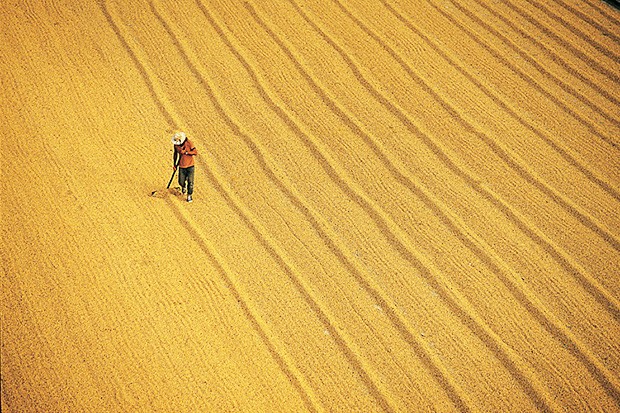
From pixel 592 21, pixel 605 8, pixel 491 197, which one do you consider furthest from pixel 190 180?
pixel 605 8

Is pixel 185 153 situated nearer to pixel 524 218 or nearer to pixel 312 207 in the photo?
pixel 312 207

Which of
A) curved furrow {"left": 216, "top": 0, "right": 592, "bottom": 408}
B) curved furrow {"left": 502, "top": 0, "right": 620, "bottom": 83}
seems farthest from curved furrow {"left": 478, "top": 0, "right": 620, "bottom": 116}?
curved furrow {"left": 216, "top": 0, "right": 592, "bottom": 408}

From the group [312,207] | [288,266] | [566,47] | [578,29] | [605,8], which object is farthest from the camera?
[605,8]

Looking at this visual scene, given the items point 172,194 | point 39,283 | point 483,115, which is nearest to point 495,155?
point 483,115

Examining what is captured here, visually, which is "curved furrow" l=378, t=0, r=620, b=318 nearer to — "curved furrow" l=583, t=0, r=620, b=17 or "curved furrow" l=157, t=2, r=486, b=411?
"curved furrow" l=157, t=2, r=486, b=411

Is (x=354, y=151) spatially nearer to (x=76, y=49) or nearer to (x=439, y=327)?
(x=439, y=327)

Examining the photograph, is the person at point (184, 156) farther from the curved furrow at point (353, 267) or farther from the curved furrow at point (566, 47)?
the curved furrow at point (566, 47)

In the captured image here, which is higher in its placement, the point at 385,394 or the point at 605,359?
the point at 605,359
